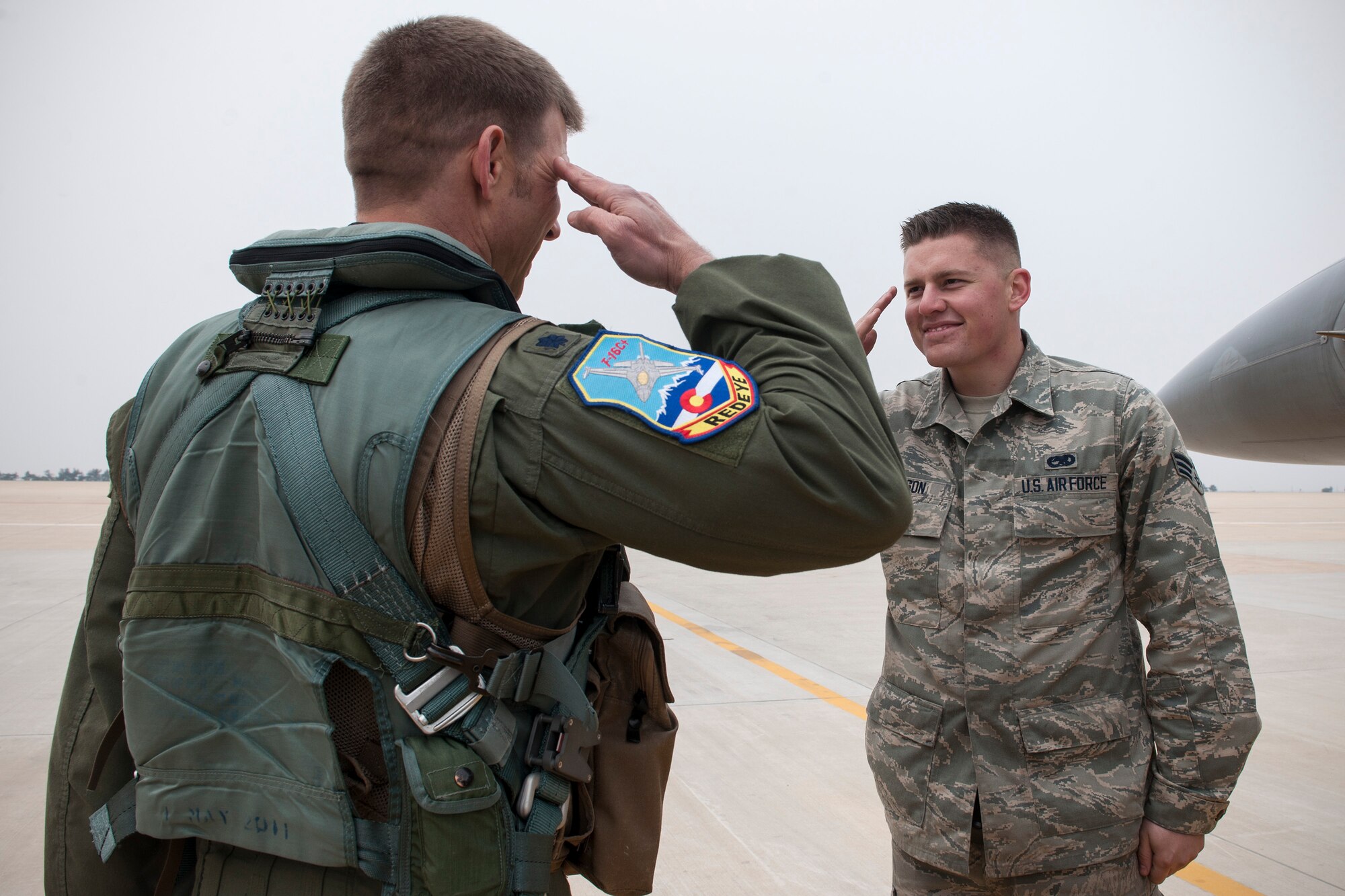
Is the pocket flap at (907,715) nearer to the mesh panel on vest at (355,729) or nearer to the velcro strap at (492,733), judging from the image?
the velcro strap at (492,733)

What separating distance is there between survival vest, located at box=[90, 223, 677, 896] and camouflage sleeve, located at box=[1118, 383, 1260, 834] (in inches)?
56.8

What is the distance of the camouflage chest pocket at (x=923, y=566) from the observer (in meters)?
2.06

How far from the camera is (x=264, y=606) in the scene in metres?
0.97

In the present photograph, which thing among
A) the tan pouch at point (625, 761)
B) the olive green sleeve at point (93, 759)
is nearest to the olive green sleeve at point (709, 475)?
the tan pouch at point (625, 761)

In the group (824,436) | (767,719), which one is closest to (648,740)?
(824,436)

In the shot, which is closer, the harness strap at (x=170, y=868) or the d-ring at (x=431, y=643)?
the d-ring at (x=431, y=643)

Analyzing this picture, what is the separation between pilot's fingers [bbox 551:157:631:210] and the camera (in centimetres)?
115

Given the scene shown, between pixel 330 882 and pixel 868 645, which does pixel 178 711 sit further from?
pixel 868 645

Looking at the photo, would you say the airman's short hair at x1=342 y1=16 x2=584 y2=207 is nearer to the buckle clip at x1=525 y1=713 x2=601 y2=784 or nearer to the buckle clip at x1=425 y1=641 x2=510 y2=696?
the buckle clip at x1=425 y1=641 x2=510 y2=696

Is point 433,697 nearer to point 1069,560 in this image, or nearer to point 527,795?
point 527,795

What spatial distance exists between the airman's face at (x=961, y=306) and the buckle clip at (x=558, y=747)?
1552 mm

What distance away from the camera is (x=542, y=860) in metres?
1.00

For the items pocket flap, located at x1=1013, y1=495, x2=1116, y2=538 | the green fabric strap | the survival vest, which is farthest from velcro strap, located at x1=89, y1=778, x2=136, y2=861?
pocket flap, located at x1=1013, y1=495, x2=1116, y2=538

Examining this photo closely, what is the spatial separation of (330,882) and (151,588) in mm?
391
